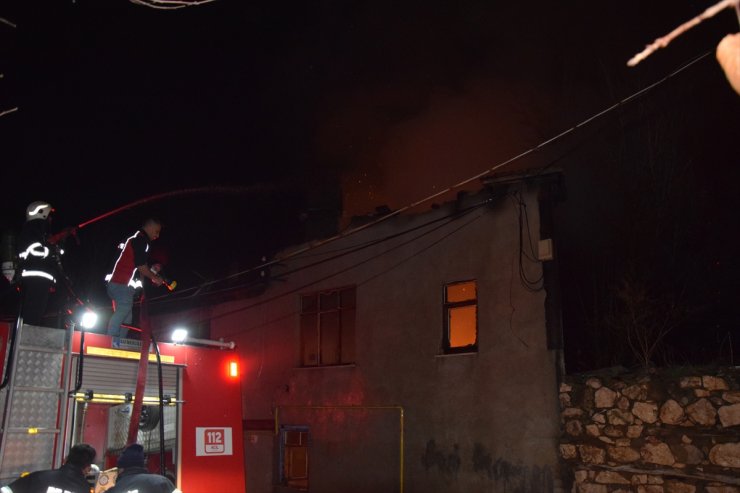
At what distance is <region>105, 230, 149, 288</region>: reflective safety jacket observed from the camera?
304 inches

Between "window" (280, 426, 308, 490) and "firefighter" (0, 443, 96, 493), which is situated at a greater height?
"firefighter" (0, 443, 96, 493)

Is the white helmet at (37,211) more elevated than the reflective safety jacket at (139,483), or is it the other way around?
the white helmet at (37,211)

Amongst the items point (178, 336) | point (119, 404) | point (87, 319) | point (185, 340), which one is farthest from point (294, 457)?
point (87, 319)

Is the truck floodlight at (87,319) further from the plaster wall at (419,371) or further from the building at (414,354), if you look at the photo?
the plaster wall at (419,371)

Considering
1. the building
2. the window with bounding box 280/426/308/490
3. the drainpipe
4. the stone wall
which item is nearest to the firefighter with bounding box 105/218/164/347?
the building

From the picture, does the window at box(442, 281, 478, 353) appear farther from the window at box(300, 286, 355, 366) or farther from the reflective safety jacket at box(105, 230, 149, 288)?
the reflective safety jacket at box(105, 230, 149, 288)

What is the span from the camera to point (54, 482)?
481 centimetres

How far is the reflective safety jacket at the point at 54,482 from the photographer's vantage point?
15.7 feet

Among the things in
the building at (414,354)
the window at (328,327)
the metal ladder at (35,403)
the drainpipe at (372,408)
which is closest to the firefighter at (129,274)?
the metal ladder at (35,403)

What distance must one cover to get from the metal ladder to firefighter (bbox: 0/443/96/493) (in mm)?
514

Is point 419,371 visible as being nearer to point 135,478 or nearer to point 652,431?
point 652,431

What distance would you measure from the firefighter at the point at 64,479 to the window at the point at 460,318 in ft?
21.7


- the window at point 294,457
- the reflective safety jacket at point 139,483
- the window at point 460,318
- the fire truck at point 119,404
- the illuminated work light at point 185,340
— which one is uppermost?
the window at point 460,318

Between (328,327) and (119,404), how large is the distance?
6.30 m
